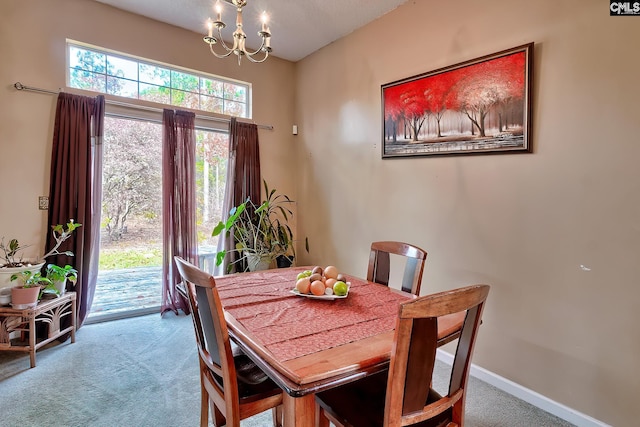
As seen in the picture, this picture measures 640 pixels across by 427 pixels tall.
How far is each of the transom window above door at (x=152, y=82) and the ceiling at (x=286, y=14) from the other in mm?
463

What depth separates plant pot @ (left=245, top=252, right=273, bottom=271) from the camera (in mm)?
3736

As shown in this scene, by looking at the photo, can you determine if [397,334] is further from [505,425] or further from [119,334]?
[119,334]

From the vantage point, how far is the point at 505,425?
1906 mm

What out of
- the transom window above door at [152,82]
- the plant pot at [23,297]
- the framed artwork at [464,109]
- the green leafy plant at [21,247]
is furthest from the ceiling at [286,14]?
the plant pot at [23,297]

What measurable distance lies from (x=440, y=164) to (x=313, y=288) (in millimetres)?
1565

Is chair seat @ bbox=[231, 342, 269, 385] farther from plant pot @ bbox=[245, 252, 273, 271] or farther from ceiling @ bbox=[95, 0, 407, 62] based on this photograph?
ceiling @ bbox=[95, 0, 407, 62]

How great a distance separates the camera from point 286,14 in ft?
10.4

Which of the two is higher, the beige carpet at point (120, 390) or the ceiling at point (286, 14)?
the ceiling at point (286, 14)

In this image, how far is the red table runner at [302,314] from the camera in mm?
1237

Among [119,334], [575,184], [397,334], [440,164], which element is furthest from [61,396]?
[575,184]

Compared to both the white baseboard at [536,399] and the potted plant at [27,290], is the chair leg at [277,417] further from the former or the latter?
the potted plant at [27,290]

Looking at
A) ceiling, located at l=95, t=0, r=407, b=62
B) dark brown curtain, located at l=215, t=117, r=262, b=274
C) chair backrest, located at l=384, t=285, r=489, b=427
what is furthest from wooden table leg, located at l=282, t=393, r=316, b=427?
ceiling, located at l=95, t=0, r=407, b=62

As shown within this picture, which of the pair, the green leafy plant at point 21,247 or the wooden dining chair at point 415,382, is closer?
the wooden dining chair at point 415,382

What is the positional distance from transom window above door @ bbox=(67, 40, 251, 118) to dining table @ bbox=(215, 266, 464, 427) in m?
2.50
